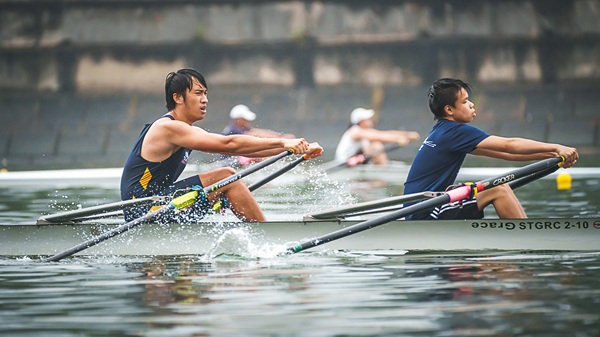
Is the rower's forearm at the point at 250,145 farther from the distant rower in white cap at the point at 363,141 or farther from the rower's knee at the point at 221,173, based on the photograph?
the distant rower in white cap at the point at 363,141

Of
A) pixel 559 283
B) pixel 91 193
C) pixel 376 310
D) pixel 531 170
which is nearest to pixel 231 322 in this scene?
pixel 376 310

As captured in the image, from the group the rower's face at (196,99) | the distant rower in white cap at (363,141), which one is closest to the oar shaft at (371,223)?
the rower's face at (196,99)

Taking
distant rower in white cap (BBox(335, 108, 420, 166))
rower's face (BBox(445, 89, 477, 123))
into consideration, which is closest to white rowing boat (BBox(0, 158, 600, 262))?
rower's face (BBox(445, 89, 477, 123))

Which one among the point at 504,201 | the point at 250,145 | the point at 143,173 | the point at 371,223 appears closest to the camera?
the point at 371,223

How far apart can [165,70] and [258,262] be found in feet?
69.1

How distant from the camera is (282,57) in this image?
30391 millimetres

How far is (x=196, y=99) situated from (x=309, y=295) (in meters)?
2.97

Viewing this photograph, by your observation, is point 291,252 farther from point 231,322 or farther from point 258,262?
point 231,322

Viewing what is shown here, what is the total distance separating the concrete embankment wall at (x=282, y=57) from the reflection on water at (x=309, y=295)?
1961cm

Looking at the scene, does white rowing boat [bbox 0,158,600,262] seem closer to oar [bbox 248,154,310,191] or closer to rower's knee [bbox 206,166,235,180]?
oar [bbox 248,154,310,191]

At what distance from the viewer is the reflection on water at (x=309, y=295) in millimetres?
7152

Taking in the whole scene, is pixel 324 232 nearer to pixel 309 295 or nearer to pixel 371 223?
pixel 371 223

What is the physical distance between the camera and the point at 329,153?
28.7 meters

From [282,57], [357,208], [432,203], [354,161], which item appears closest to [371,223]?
[432,203]
